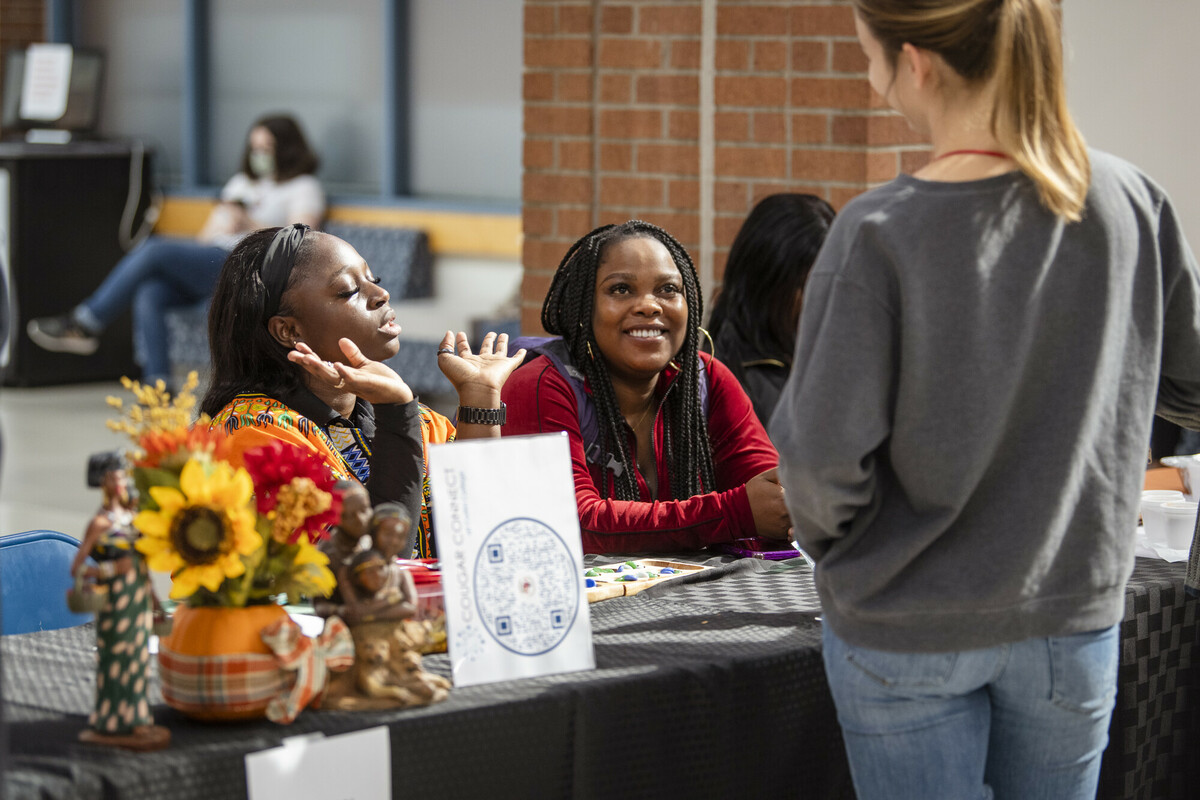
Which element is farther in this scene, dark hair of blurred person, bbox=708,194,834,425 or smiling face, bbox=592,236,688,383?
dark hair of blurred person, bbox=708,194,834,425

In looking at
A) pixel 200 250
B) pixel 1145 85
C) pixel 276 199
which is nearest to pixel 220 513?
pixel 1145 85

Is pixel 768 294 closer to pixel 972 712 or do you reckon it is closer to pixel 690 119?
pixel 690 119

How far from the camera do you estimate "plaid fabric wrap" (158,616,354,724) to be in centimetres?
142

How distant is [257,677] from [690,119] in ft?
8.80

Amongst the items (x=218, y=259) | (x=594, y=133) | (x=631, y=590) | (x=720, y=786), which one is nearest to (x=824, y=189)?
(x=594, y=133)

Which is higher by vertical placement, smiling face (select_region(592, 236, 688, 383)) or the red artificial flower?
smiling face (select_region(592, 236, 688, 383))

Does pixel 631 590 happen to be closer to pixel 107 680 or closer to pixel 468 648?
pixel 468 648

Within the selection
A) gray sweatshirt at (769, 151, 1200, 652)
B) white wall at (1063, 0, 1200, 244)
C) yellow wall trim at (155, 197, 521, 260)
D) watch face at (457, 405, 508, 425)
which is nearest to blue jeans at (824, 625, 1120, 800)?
gray sweatshirt at (769, 151, 1200, 652)

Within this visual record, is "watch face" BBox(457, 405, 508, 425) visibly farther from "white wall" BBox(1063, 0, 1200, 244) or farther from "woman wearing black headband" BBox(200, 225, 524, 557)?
"white wall" BBox(1063, 0, 1200, 244)

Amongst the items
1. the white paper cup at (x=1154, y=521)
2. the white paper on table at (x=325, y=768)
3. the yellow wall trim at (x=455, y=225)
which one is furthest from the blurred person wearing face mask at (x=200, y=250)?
the white paper on table at (x=325, y=768)

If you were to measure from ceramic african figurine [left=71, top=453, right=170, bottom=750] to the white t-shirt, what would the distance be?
21.8ft

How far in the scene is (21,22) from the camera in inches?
395

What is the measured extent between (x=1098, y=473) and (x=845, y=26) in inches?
92.3

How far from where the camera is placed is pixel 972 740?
1470mm
